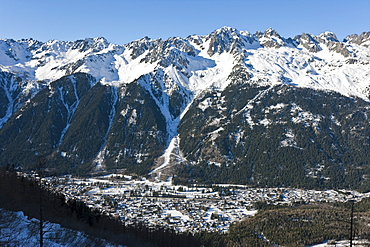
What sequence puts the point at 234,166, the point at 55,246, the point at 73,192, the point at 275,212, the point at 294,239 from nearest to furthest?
the point at 55,246 < the point at 294,239 < the point at 275,212 < the point at 73,192 < the point at 234,166

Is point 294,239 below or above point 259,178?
below

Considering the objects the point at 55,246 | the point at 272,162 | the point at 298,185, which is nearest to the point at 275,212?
the point at 298,185

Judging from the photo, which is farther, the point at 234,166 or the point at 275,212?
the point at 234,166

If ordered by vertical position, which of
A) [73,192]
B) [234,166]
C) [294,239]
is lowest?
[294,239]

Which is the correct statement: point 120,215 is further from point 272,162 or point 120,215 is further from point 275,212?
point 272,162

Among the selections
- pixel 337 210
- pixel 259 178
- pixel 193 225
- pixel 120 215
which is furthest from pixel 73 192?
pixel 337 210

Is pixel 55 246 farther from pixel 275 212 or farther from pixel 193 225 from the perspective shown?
pixel 275 212

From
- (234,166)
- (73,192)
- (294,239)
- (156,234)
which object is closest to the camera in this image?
(156,234)
